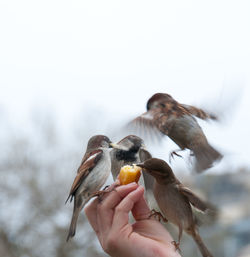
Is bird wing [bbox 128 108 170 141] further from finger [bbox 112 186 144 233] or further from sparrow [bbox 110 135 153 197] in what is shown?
finger [bbox 112 186 144 233]

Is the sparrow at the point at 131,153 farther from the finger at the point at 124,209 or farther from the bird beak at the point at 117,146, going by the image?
the finger at the point at 124,209

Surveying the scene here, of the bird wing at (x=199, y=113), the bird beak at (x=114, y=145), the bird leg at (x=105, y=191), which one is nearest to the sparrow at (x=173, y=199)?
the bird leg at (x=105, y=191)

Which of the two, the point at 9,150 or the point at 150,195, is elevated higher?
the point at 150,195

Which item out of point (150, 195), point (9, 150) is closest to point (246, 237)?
point (9, 150)

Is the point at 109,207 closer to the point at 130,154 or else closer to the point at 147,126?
the point at 147,126

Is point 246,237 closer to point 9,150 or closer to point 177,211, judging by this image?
point 9,150
